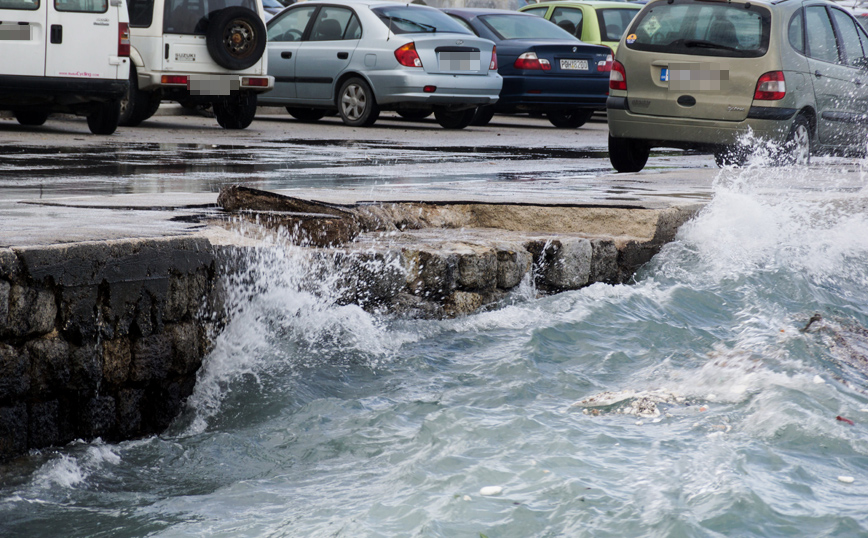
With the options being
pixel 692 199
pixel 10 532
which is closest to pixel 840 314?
pixel 692 199

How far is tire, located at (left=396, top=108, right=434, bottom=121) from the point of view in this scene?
13898 millimetres

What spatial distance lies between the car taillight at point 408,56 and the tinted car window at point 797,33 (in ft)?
16.7

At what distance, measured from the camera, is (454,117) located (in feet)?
45.8

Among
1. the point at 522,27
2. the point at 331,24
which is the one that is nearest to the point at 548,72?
the point at 522,27

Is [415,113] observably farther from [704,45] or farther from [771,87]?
[771,87]

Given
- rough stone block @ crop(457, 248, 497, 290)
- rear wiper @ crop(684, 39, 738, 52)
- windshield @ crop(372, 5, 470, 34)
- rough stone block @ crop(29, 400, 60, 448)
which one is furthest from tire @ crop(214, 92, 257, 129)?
rough stone block @ crop(29, 400, 60, 448)

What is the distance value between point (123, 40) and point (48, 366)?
7.17 meters

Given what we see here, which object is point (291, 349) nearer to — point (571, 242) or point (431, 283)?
point (431, 283)

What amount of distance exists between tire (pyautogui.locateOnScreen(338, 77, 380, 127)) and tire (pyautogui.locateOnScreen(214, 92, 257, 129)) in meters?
1.48

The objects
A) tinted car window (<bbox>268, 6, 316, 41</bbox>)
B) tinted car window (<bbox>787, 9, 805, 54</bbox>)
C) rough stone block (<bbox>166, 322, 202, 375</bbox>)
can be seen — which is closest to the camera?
rough stone block (<bbox>166, 322, 202, 375</bbox>)

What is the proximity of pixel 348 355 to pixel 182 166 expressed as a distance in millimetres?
3775

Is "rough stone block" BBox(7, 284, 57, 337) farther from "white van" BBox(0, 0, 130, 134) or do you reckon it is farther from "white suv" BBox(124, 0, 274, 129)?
"white suv" BBox(124, 0, 274, 129)

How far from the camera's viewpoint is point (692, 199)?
6.65 metres

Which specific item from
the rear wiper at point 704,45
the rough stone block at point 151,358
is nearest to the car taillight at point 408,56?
the rear wiper at point 704,45
